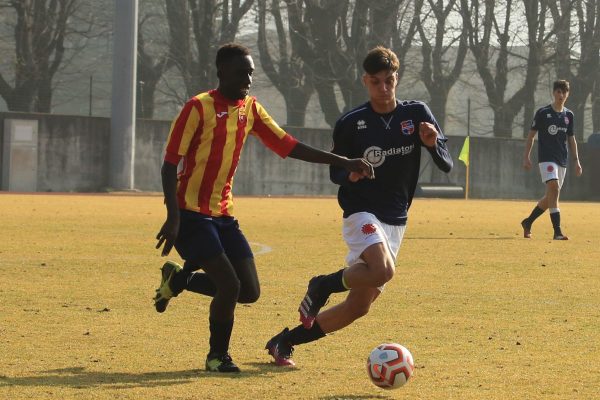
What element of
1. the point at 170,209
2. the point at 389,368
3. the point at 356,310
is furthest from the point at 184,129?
the point at 389,368

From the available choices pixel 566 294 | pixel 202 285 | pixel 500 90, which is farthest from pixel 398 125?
pixel 500 90

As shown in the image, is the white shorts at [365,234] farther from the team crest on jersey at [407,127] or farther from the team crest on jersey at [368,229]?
the team crest on jersey at [407,127]

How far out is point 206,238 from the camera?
22.7 ft

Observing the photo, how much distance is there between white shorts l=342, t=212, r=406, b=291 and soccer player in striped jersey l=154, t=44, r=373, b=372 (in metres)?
0.28

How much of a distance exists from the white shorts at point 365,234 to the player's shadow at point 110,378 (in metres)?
0.78

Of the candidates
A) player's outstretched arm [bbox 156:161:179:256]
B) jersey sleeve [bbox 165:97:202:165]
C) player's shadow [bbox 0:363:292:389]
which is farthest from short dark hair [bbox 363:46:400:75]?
player's shadow [bbox 0:363:292:389]

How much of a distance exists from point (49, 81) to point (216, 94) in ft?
120

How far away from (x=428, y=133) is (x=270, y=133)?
0.93 meters

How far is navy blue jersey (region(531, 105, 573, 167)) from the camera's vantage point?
18.0m

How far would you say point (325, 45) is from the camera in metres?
46.0

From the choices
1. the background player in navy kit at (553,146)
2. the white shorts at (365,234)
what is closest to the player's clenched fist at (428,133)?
the white shorts at (365,234)

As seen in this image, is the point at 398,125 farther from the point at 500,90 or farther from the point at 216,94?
the point at 500,90

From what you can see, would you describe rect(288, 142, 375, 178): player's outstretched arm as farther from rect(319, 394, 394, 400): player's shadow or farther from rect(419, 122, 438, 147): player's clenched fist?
rect(319, 394, 394, 400): player's shadow

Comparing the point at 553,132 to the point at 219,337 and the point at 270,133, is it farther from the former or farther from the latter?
the point at 219,337
